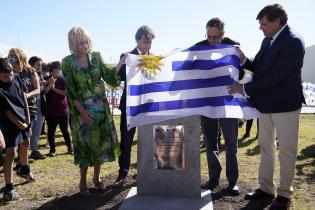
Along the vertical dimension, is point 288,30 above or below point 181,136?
above

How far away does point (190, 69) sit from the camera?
4738mm

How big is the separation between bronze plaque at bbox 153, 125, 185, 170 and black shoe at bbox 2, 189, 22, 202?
1.86m

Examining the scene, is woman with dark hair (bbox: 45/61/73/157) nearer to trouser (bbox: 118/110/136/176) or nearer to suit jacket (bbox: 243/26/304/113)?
trouser (bbox: 118/110/136/176)

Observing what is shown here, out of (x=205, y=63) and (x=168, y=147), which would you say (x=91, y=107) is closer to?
(x=168, y=147)

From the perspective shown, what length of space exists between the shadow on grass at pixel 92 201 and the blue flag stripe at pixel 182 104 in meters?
1.17

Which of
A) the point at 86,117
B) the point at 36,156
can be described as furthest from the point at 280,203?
the point at 36,156

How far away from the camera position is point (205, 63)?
15.7 ft

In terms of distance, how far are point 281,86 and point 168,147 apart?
1.46 metres

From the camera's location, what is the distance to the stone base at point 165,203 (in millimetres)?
4410

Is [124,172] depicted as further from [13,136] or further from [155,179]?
[13,136]

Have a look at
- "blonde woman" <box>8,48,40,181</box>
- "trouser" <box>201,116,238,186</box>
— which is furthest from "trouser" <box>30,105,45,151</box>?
"trouser" <box>201,116,238,186</box>

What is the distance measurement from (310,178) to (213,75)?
8.82 feet

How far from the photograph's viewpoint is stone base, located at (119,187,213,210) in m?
4.41

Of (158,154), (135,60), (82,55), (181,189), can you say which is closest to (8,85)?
(82,55)
